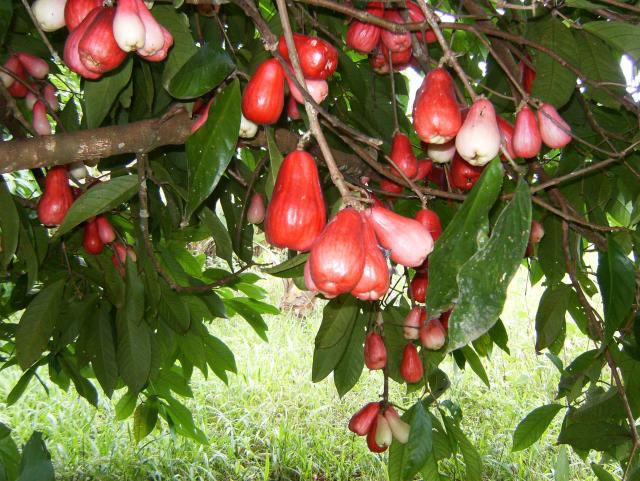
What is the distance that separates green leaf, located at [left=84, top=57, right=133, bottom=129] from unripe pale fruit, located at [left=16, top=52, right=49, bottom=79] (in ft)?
1.18

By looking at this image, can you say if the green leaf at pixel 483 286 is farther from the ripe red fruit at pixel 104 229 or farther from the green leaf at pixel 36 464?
the ripe red fruit at pixel 104 229

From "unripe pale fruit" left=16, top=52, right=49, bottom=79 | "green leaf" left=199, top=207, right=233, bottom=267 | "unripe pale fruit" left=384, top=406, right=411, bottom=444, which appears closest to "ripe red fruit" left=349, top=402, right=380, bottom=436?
"unripe pale fruit" left=384, top=406, right=411, bottom=444

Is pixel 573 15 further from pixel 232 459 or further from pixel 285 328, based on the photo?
pixel 285 328

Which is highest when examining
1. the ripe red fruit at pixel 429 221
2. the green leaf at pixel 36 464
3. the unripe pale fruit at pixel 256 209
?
the ripe red fruit at pixel 429 221

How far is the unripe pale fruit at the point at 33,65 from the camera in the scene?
1.18 metres

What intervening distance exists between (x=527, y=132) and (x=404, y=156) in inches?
12.4

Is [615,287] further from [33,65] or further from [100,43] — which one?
[33,65]

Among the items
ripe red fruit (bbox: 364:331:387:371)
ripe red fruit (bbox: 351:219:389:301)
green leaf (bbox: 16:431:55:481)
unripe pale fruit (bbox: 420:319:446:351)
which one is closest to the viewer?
ripe red fruit (bbox: 351:219:389:301)

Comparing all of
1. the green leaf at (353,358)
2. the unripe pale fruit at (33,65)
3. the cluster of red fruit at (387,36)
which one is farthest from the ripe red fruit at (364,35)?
the green leaf at (353,358)

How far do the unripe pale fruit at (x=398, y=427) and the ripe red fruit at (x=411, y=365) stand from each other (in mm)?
93

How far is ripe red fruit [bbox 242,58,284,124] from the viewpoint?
68 cm

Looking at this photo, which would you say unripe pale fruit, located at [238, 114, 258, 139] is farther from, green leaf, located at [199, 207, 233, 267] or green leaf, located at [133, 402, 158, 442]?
green leaf, located at [133, 402, 158, 442]

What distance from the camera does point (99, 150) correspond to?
926mm

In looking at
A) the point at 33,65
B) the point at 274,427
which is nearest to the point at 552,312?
the point at 33,65
